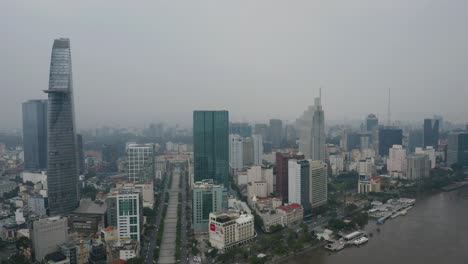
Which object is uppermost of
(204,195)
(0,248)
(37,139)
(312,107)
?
(312,107)

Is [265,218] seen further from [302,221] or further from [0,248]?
[0,248]

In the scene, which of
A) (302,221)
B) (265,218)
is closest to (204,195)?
(265,218)

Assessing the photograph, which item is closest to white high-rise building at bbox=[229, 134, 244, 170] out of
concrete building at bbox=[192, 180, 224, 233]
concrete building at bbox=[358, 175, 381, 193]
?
concrete building at bbox=[358, 175, 381, 193]

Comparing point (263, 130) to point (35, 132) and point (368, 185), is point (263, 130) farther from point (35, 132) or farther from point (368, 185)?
point (35, 132)

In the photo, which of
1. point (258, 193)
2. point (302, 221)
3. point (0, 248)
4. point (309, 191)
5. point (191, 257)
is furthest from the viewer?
point (258, 193)

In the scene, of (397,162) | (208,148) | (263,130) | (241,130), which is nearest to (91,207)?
(208,148)

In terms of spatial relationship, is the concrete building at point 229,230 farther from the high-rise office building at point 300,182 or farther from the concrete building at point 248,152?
the concrete building at point 248,152

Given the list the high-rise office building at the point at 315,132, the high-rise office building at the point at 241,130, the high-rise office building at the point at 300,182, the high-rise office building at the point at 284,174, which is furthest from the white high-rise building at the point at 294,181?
the high-rise office building at the point at 241,130
